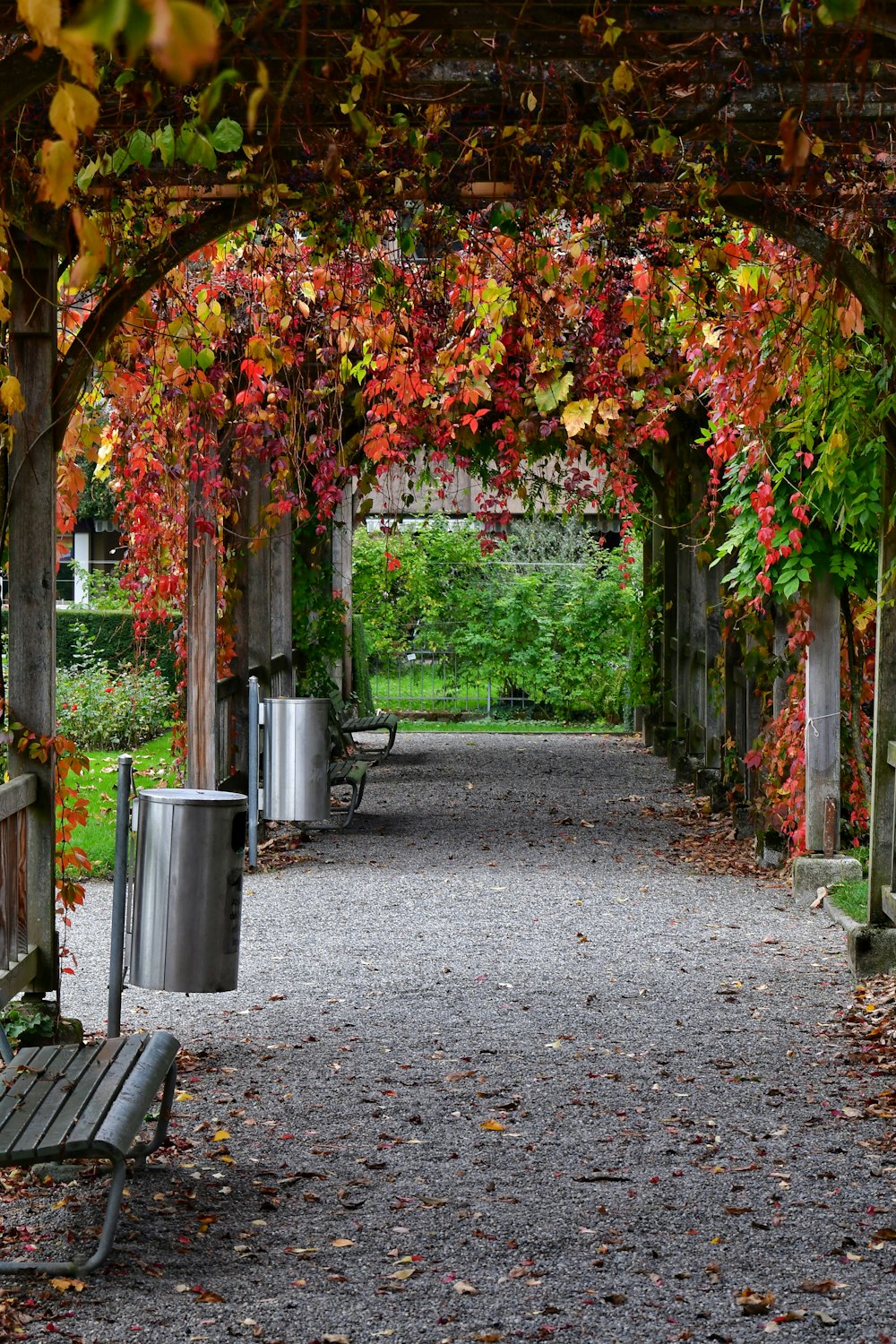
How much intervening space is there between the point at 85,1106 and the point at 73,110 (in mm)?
2429

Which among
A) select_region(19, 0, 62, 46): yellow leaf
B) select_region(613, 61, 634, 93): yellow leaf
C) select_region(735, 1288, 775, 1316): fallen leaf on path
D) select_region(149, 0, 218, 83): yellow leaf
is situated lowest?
select_region(735, 1288, 775, 1316): fallen leaf on path

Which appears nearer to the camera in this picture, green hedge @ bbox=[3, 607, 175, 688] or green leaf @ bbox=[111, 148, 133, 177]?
green leaf @ bbox=[111, 148, 133, 177]

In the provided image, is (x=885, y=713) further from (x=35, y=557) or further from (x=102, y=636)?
(x=102, y=636)

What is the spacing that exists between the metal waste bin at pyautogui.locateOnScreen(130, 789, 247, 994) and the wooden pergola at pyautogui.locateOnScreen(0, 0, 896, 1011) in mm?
360

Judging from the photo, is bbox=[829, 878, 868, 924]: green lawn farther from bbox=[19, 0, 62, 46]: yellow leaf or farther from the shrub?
the shrub

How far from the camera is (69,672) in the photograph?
14930 millimetres

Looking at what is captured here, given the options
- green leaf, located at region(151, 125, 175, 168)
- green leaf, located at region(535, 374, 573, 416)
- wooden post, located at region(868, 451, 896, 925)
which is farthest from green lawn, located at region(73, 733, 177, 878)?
green leaf, located at region(151, 125, 175, 168)

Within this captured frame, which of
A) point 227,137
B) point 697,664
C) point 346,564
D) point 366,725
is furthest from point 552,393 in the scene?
point 346,564

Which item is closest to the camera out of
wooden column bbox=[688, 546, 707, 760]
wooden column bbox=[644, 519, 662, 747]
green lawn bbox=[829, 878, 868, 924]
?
green lawn bbox=[829, 878, 868, 924]

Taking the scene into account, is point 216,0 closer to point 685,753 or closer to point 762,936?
point 762,936

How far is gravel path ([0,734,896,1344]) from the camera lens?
330 centimetres

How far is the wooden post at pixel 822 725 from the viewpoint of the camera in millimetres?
8047

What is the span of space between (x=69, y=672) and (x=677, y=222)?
10.8 meters

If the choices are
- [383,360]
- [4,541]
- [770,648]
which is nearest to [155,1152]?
[4,541]
